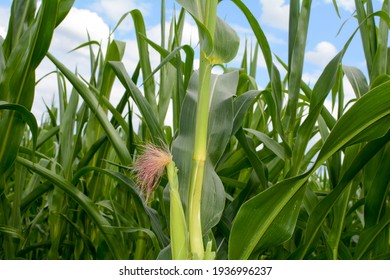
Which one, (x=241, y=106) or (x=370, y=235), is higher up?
(x=241, y=106)

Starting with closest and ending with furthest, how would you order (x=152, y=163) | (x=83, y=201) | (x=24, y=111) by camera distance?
(x=152, y=163)
(x=24, y=111)
(x=83, y=201)

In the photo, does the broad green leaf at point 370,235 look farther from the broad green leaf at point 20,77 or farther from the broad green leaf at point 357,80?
the broad green leaf at point 20,77

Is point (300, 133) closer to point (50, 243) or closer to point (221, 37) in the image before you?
point (221, 37)

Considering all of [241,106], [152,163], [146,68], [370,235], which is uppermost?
[146,68]

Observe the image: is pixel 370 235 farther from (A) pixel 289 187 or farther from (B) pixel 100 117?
(B) pixel 100 117

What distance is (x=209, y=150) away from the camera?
27.8 inches

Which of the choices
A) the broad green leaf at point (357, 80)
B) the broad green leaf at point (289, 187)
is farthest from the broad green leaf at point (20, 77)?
the broad green leaf at point (357, 80)

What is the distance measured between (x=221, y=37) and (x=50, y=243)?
0.89 meters

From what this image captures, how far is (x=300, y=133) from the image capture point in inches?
33.8

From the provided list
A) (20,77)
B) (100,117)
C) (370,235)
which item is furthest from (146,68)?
(370,235)

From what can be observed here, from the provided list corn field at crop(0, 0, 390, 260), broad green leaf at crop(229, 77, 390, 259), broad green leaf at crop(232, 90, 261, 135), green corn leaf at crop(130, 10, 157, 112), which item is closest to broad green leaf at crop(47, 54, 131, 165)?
corn field at crop(0, 0, 390, 260)

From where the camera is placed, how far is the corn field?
0.65m

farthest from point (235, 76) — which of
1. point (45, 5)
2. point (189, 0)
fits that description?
point (45, 5)

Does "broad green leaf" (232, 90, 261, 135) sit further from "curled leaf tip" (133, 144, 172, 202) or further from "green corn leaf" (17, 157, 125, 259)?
"green corn leaf" (17, 157, 125, 259)
